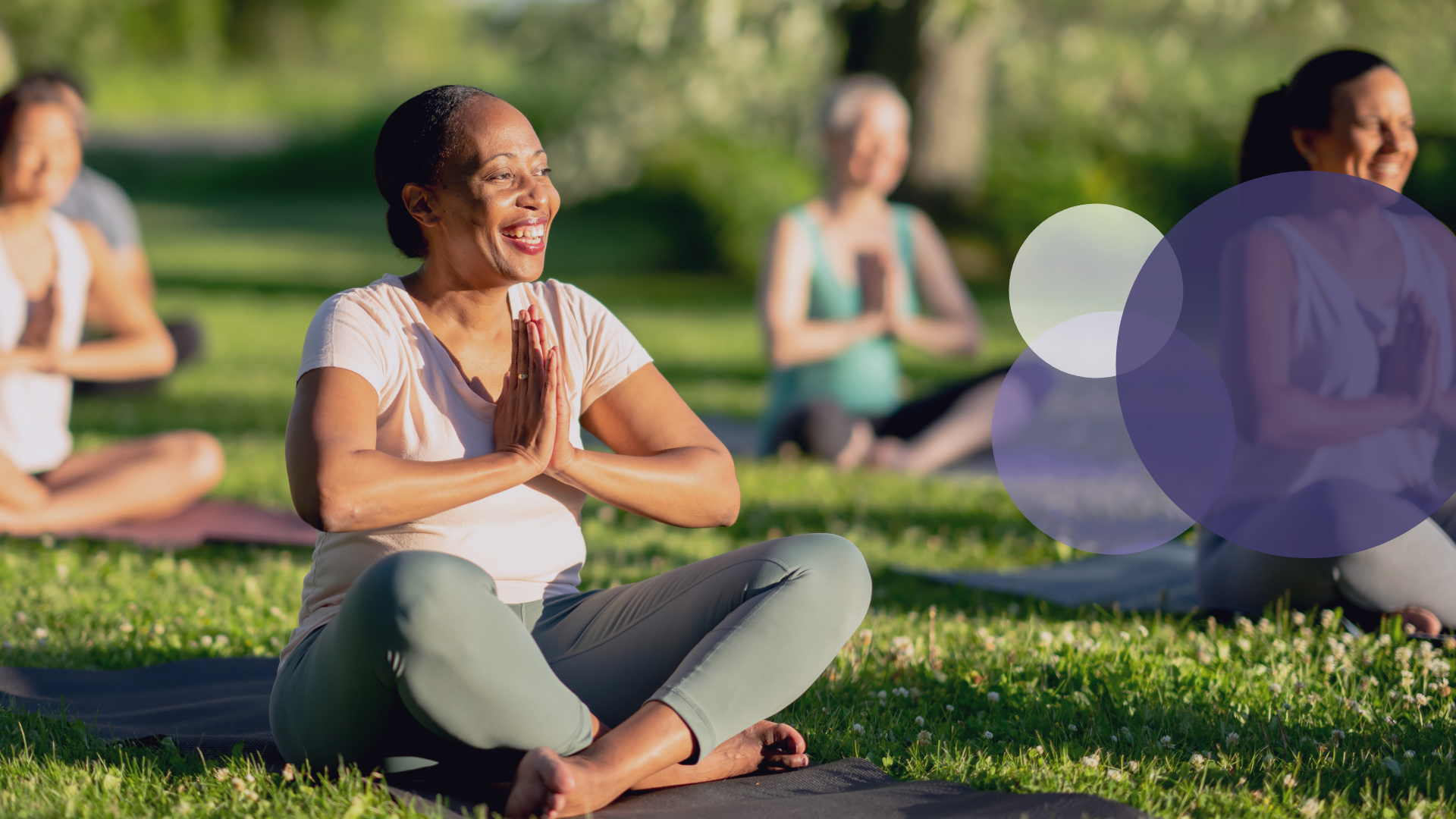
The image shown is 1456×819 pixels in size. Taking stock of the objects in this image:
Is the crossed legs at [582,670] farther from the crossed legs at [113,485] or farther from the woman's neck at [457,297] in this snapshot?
the crossed legs at [113,485]

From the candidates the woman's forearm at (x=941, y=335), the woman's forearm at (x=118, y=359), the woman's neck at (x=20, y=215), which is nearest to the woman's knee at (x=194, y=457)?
the woman's forearm at (x=118, y=359)

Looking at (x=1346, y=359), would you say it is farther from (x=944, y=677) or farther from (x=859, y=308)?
(x=859, y=308)

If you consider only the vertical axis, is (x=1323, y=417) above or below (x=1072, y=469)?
above

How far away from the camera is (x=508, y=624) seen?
9.00 feet

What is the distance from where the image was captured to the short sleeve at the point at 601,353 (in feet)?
11.3

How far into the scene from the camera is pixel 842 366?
8.07 m

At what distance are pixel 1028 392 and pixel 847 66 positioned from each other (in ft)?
34.1

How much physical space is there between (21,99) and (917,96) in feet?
47.4

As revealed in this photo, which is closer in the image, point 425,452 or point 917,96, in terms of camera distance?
point 425,452

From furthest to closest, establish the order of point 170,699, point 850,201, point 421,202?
point 850,201 < point 170,699 < point 421,202

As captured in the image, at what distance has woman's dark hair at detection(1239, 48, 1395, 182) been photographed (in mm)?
4281

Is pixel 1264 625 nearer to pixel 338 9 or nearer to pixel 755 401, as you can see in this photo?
pixel 755 401

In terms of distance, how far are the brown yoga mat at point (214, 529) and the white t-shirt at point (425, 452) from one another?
9.89 ft

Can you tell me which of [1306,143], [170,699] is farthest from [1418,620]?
[170,699]
